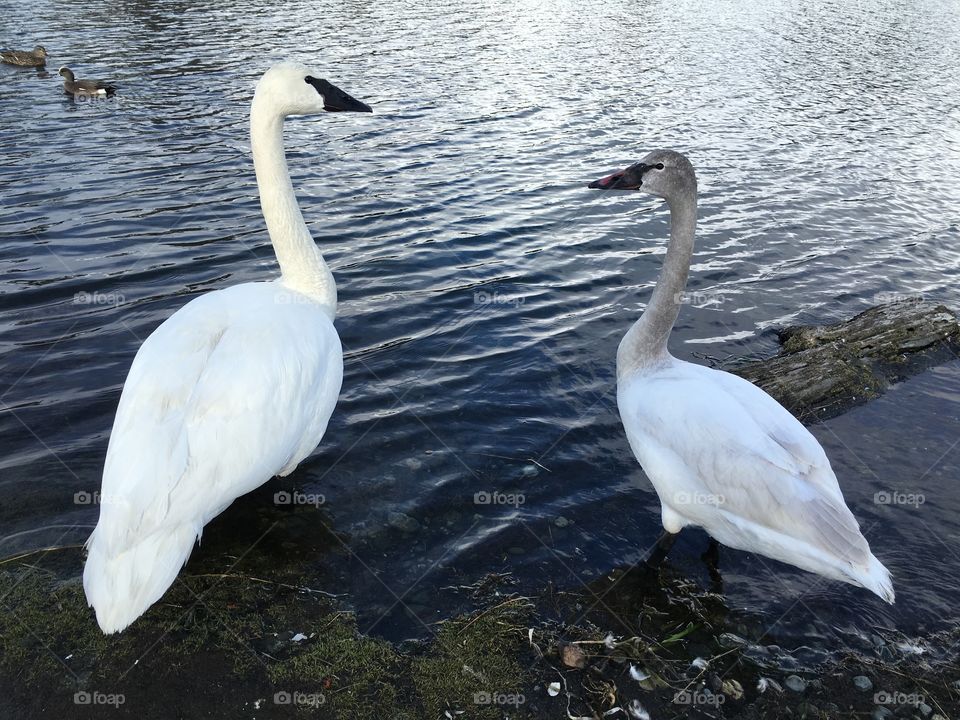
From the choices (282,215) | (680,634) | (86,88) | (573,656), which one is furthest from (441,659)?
(86,88)

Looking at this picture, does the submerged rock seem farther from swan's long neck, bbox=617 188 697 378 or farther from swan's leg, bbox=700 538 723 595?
swan's leg, bbox=700 538 723 595

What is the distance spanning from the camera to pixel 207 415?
4500 millimetres

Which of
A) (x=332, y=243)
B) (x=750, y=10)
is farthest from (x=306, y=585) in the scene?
(x=750, y=10)

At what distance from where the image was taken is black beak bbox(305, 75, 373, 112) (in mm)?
6035

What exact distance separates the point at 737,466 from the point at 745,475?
70 millimetres

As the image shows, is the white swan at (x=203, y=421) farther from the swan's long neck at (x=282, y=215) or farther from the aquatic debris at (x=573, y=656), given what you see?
the aquatic debris at (x=573, y=656)

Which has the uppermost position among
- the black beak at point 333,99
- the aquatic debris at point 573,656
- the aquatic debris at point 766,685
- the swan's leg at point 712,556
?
the black beak at point 333,99

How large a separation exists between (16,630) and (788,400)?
20.3 feet

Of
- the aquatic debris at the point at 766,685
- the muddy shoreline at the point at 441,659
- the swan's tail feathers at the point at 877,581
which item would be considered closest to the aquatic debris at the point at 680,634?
the muddy shoreline at the point at 441,659

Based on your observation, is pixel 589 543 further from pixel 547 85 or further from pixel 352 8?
pixel 352 8

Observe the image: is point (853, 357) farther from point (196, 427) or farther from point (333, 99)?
point (196, 427)

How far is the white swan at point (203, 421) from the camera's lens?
4.07 m

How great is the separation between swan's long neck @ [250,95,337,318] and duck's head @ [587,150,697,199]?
2311mm

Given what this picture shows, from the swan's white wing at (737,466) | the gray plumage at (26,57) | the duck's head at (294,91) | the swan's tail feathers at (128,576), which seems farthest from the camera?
the gray plumage at (26,57)
